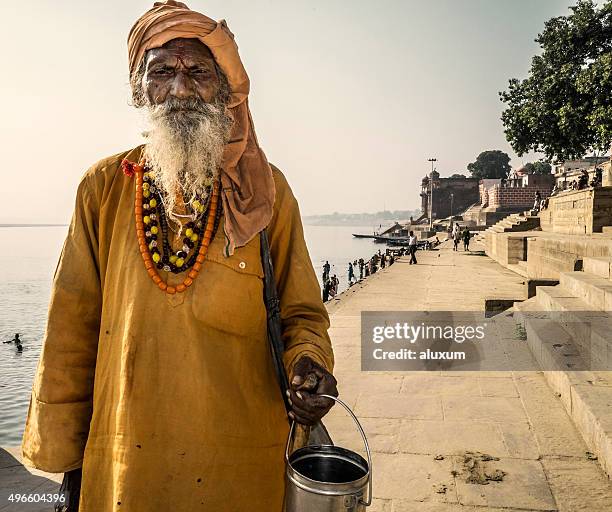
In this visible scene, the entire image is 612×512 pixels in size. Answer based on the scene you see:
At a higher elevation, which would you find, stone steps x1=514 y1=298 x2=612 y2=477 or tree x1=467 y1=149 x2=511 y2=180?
tree x1=467 y1=149 x2=511 y2=180

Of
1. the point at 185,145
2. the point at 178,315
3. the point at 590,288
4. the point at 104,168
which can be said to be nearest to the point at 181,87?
the point at 185,145

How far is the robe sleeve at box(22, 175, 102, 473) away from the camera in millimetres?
1573

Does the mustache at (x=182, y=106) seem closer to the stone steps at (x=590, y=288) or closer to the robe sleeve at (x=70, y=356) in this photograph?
the robe sleeve at (x=70, y=356)

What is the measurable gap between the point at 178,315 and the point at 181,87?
2.37 ft

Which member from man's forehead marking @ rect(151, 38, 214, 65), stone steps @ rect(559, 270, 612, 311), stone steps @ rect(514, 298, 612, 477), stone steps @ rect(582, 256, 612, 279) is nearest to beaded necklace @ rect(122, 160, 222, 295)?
man's forehead marking @ rect(151, 38, 214, 65)

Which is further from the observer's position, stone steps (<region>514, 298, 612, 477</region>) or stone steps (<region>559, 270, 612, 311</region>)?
stone steps (<region>559, 270, 612, 311</region>)

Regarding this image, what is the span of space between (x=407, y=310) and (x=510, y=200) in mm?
47026

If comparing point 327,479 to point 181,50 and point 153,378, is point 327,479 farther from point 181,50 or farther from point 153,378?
point 181,50

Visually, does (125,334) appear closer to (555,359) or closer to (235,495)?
(235,495)

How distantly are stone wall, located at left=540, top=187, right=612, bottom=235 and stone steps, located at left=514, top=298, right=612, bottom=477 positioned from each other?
286 inches

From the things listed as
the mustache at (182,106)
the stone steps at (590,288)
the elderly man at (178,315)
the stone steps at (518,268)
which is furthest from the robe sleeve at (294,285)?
the stone steps at (518,268)

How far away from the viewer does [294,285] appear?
1748 mm

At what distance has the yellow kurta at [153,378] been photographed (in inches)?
60.7

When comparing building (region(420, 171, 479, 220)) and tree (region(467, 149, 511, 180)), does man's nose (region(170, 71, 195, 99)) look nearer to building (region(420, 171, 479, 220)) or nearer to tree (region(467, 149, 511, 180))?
building (region(420, 171, 479, 220))
